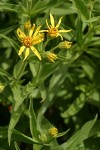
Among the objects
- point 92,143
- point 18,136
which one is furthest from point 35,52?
point 92,143

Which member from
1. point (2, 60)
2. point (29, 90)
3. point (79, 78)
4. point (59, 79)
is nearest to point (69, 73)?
point (79, 78)

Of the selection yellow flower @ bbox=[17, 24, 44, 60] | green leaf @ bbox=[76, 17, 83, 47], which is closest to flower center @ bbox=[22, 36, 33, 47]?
yellow flower @ bbox=[17, 24, 44, 60]

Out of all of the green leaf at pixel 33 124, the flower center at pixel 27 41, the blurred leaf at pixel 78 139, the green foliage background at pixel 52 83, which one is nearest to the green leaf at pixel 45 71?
the green foliage background at pixel 52 83

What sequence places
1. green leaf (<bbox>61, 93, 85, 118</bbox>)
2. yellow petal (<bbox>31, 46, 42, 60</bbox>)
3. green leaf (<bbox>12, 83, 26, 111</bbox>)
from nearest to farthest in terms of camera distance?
yellow petal (<bbox>31, 46, 42, 60</bbox>), green leaf (<bbox>12, 83, 26, 111</bbox>), green leaf (<bbox>61, 93, 85, 118</bbox>)

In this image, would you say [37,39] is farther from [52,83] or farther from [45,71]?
[52,83]

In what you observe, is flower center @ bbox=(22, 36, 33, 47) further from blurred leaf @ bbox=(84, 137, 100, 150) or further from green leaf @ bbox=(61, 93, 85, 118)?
blurred leaf @ bbox=(84, 137, 100, 150)

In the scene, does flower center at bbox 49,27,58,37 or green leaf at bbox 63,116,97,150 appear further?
green leaf at bbox 63,116,97,150

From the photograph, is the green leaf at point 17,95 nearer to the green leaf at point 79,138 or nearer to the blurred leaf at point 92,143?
the green leaf at point 79,138

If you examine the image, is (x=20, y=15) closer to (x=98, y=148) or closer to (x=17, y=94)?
(x=17, y=94)
